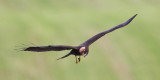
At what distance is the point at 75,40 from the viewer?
39.8 metres

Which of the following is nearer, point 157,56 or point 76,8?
point 157,56

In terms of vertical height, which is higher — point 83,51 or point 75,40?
point 75,40

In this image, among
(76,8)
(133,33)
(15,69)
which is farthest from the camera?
(76,8)

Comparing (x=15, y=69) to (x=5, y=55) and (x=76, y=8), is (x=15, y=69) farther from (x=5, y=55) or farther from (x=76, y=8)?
(x=76, y=8)

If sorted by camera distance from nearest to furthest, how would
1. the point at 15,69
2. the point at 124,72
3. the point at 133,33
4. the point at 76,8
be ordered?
the point at 15,69 < the point at 124,72 < the point at 133,33 < the point at 76,8

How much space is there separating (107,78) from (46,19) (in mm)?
11599

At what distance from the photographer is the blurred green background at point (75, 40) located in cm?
3553

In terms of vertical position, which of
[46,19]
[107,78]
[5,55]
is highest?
[46,19]

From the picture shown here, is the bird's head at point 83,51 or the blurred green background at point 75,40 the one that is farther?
the blurred green background at point 75,40

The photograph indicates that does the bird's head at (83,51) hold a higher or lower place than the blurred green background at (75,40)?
lower

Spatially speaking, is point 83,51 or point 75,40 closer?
point 83,51

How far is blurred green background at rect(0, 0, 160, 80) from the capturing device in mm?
35531

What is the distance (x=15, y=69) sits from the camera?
34.5 meters

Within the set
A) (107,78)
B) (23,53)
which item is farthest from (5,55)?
(107,78)
